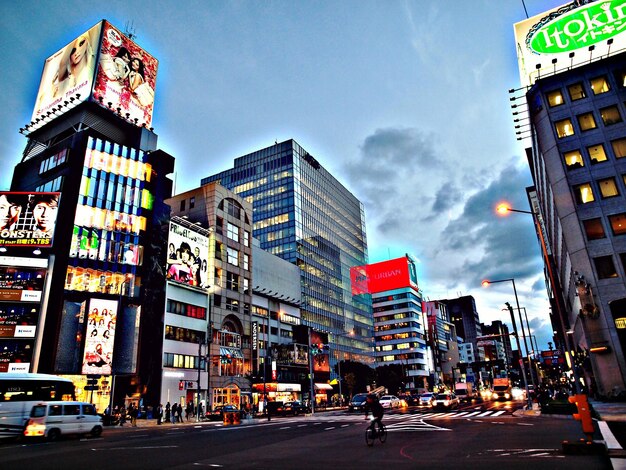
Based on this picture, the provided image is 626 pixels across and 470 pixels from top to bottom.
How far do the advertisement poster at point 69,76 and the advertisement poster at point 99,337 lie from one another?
3136 centimetres

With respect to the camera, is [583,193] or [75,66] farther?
[75,66]

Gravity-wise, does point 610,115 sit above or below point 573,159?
above

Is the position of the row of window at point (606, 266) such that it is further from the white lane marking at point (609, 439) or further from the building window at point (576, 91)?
the white lane marking at point (609, 439)

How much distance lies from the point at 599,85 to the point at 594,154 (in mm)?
8577

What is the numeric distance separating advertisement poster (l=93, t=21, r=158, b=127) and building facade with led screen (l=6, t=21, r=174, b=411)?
0.62ft

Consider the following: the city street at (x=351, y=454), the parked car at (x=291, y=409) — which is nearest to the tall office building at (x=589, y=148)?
the city street at (x=351, y=454)

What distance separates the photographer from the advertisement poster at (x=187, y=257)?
2408 inches

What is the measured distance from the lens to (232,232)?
2948 inches

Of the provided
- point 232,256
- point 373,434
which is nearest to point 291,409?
point 232,256

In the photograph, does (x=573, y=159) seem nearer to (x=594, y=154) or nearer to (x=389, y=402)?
(x=594, y=154)

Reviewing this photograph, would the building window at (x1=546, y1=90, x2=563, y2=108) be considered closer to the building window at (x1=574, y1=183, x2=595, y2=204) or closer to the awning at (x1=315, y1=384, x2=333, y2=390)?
the building window at (x1=574, y1=183, x2=595, y2=204)

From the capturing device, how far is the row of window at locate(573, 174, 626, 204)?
43.3 metres

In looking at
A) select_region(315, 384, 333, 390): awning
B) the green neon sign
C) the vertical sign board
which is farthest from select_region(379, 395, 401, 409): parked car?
the green neon sign

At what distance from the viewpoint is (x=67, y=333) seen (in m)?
49.5
